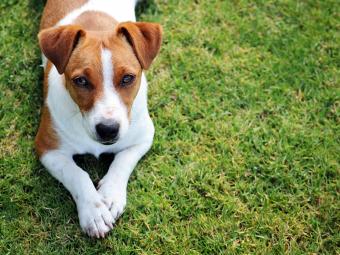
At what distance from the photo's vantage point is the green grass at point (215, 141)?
15.8 feet

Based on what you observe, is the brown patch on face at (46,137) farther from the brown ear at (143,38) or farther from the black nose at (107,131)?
the brown ear at (143,38)

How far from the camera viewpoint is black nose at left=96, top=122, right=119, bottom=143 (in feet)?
14.0

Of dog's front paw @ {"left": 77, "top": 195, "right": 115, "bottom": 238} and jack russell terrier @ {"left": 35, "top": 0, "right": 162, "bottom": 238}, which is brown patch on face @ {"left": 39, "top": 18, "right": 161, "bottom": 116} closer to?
jack russell terrier @ {"left": 35, "top": 0, "right": 162, "bottom": 238}

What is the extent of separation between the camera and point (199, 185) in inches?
202

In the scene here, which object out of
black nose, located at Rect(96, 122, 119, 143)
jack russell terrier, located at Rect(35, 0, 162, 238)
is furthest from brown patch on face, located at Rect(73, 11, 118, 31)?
black nose, located at Rect(96, 122, 119, 143)

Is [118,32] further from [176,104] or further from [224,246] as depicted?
[224,246]

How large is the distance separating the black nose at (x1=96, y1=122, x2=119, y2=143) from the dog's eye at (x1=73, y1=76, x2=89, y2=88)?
37 cm

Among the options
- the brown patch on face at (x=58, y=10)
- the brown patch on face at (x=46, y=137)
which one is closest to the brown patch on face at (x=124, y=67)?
the brown patch on face at (x=46, y=137)

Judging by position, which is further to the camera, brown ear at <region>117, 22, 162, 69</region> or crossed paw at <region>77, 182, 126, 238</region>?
crossed paw at <region>77, 182, 126, 238</region>

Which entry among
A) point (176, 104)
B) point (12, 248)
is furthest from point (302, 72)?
point (12, 248)

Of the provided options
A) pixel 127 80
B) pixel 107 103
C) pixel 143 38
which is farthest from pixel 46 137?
pixel 143 38

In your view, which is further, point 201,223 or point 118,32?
point 201,223

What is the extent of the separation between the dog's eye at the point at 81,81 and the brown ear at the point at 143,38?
1.75 feet

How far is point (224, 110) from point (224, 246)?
1.68 meters
